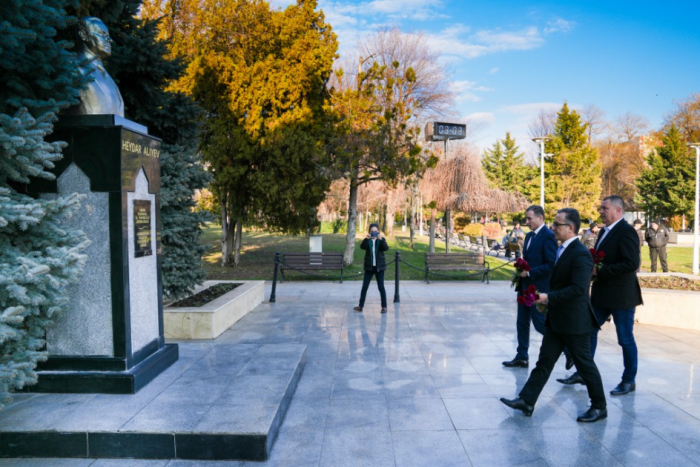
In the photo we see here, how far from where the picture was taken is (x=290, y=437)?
4180 mm

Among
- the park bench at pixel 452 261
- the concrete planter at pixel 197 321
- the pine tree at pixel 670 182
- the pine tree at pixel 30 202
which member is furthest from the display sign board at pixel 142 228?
the pine tree at pixel 670 182

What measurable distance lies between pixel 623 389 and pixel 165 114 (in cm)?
789

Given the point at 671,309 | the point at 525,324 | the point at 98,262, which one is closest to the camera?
the point at 98,262

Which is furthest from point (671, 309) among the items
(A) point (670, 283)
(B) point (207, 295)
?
(B) point (207, 295)

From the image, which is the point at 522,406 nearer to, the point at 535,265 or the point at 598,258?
the point at 598,258

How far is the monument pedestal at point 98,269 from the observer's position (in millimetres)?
4566

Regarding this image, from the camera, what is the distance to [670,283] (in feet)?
30.7

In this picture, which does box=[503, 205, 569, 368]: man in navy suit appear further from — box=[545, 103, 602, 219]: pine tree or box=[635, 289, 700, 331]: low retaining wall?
box=[545, 103, 602, 219]: pine tree

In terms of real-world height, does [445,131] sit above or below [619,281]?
above

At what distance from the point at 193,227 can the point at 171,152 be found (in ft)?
4.43

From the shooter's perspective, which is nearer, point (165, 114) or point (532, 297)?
point (532, 297)

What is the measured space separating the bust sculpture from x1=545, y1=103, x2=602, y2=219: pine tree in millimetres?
39335

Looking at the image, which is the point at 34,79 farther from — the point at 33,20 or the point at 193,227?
the point at 193,227

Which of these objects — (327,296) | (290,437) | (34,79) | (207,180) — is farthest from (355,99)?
(290,437)
